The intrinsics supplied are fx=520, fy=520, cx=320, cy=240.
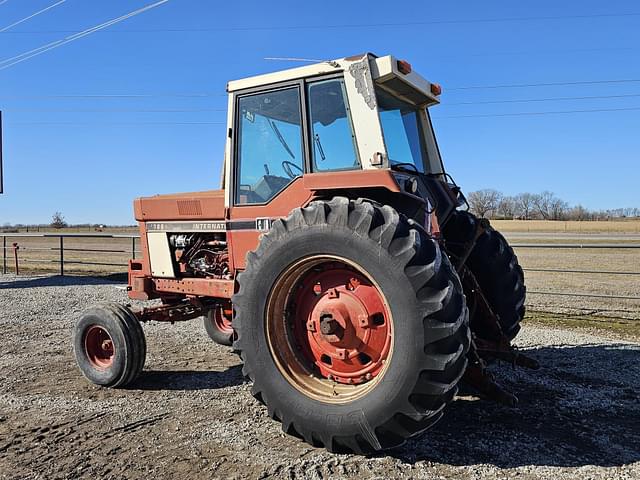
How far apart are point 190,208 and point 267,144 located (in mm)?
1126

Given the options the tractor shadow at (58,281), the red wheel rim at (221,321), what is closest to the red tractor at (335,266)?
the red wheel rim at (221,321)

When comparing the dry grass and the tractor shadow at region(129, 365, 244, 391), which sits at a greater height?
the dry grass

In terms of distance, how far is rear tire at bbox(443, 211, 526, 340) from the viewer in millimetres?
4602

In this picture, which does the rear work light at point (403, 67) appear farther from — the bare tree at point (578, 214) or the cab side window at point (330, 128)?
the bare tree at point (578, 214)

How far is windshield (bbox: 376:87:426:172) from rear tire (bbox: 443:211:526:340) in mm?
810

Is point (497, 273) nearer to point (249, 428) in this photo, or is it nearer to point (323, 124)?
point (323, 124)

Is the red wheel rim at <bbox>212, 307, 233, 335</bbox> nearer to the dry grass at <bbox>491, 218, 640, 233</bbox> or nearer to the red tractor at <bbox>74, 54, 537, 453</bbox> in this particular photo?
the red tractor at <bbox>74, 54, 537, 453</bbox>

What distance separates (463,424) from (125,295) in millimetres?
8888

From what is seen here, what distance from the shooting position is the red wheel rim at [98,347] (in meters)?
4.95

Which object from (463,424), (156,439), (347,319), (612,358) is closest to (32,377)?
(156,439)

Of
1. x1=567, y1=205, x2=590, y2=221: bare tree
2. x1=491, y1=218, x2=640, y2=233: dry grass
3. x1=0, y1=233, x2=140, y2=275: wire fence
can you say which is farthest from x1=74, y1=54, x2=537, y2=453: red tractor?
x1=567, y1=205, x2=590, y2=221: bare tree

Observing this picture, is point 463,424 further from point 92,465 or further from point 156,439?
point 92,465

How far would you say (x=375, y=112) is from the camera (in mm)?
3734

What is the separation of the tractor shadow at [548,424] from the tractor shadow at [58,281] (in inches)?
428
